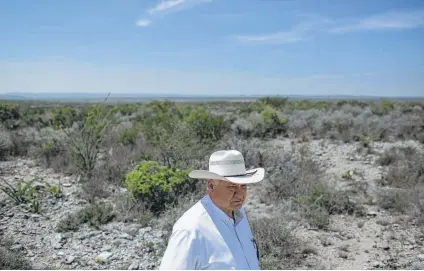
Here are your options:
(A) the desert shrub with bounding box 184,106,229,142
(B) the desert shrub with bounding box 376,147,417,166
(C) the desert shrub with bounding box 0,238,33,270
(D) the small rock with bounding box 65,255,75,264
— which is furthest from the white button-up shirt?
(B) the desert shrub with bounding box 376,147,417,166

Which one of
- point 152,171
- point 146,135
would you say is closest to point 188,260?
point 152,171

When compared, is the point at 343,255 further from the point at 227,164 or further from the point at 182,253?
the point at 182,253

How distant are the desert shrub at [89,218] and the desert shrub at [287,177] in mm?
3049

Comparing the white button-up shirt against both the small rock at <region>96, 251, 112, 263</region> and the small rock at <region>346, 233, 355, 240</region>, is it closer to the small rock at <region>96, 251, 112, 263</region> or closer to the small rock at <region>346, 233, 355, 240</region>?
the small rock at <region>96, 251, 112, 263</region>

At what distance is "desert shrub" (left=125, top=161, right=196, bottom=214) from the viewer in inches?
266

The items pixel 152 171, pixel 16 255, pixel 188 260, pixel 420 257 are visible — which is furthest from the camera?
pixel 152 171

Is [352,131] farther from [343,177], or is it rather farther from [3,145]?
[3,145]

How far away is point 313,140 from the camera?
15375 millimetres

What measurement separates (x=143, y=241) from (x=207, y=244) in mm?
3643

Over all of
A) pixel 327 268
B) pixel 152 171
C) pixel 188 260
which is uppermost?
pixel 188 260

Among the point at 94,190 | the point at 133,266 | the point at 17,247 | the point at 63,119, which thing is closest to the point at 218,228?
the point at 133,266

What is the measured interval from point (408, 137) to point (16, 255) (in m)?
15.4

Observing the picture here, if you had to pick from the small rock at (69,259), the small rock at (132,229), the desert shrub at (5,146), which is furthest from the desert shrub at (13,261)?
the desert shrub at (5,146)

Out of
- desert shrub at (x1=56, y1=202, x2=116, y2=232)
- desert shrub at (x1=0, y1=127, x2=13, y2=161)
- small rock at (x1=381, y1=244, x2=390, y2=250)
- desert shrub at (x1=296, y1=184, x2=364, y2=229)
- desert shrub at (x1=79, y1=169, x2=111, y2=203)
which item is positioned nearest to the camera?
small rock at (x1=381, y1=244, x2=390, y2=250)
